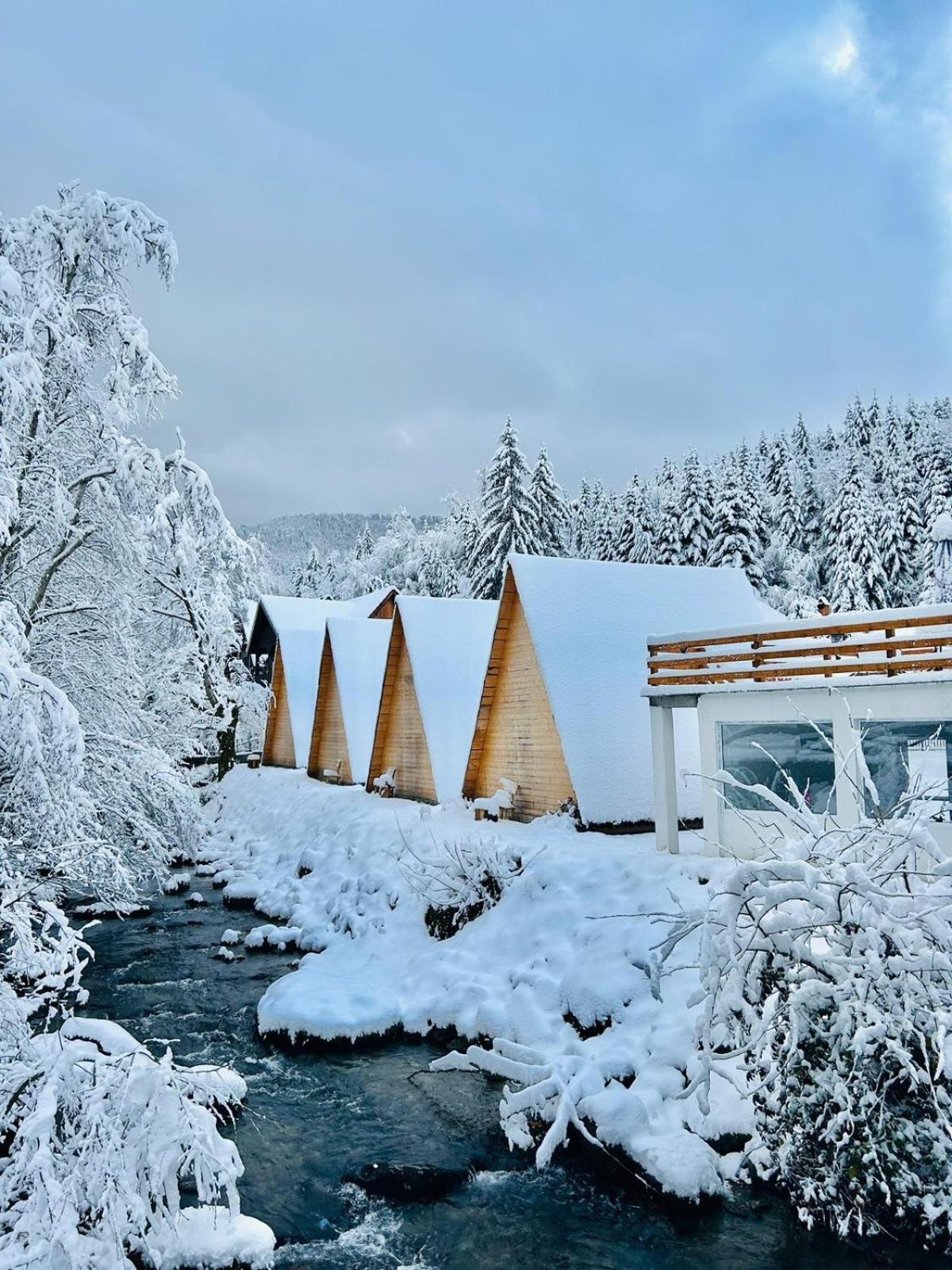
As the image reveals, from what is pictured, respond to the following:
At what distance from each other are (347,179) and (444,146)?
4.02m

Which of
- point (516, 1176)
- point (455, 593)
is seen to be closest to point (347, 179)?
point (516, 1176)

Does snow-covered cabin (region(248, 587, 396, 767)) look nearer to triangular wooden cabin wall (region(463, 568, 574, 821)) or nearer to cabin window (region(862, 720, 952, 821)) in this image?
triangular wooden cabin wall (region(463, 568, 574, 821))

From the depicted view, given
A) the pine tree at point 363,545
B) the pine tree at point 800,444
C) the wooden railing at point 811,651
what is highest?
the pine tree at point 800,444

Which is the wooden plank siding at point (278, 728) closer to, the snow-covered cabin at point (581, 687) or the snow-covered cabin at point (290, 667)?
the snow-covered cabin at point (290, 667)

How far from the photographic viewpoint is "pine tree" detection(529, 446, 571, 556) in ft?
150

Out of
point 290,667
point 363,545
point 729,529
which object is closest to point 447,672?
point 290,667

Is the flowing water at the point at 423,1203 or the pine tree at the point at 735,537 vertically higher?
the pine tree at the point at 735,537

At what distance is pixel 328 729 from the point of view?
25.5 metres

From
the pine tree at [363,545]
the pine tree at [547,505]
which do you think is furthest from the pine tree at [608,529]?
the pine tree at [363,545]

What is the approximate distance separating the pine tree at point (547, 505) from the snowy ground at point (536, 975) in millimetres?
30911

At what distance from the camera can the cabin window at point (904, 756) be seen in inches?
368

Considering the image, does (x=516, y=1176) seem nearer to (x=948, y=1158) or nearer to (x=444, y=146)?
(x=948, y=1158)

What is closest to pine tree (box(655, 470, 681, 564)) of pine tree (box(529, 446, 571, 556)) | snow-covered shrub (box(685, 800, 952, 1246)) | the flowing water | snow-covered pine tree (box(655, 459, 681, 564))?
snow-covered pine tree (box(655, 459, 681, 564))

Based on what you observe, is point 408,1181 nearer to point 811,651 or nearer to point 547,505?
point 811,651
